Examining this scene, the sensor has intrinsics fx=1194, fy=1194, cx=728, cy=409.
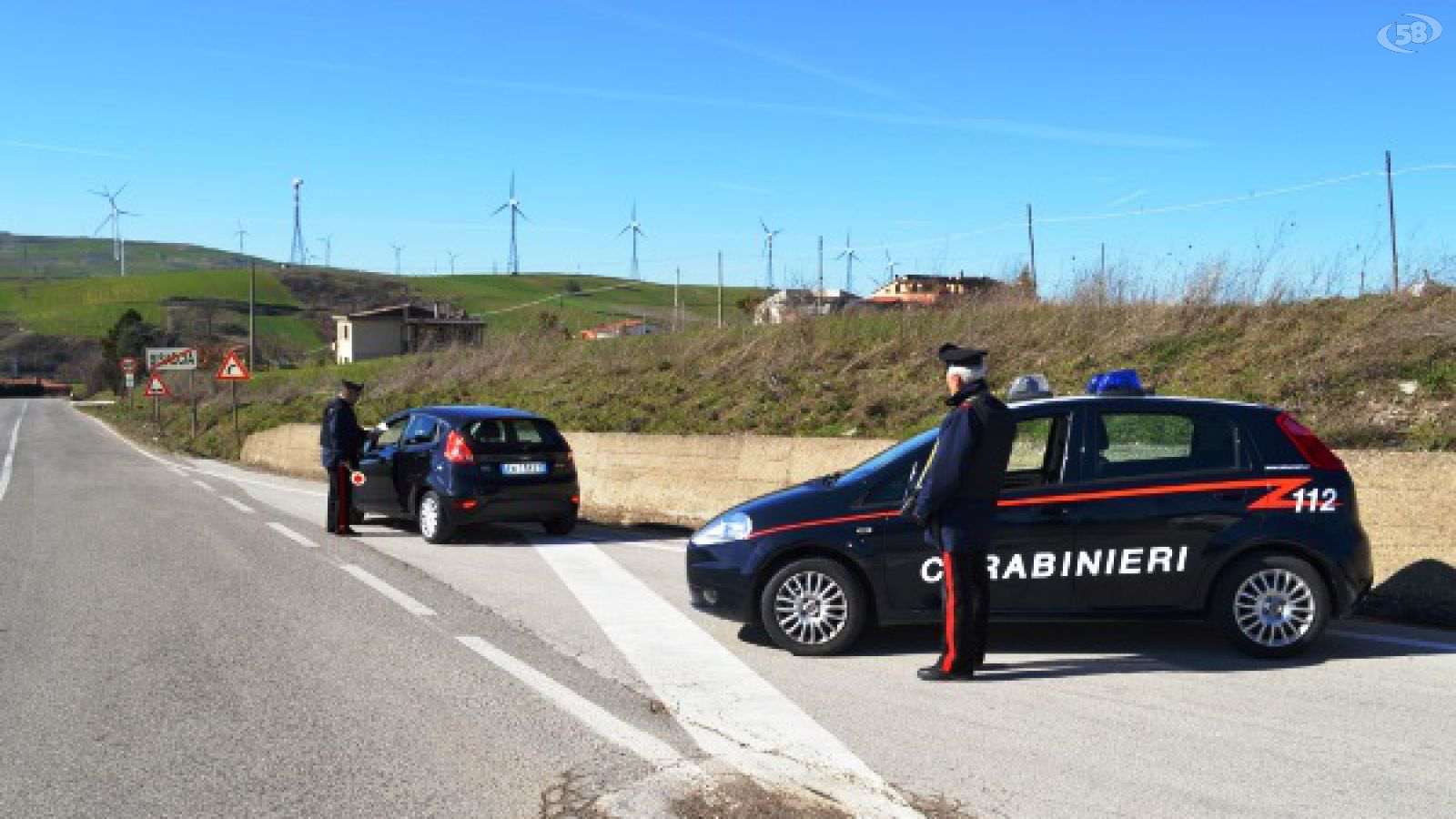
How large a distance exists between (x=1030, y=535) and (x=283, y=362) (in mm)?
91364

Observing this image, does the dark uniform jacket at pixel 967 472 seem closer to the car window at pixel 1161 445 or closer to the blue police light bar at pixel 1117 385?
the car window at pixel 1161 445

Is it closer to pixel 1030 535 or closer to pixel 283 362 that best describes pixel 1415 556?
pixel 1030 535

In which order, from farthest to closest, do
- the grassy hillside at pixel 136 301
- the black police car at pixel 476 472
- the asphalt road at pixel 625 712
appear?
1. the grassy hillside at pixel 136 301
2. the black police car at pixel 476 472
3. the asphalt road at pixel 625 712

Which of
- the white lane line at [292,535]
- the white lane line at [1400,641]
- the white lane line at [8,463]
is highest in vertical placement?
the white lane line at [8,463]

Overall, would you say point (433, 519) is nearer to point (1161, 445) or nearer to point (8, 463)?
point (1161, 445)

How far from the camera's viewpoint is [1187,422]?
7184 millimetres

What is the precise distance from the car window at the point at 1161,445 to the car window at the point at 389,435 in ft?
29.7

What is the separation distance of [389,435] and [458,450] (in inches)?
96.5

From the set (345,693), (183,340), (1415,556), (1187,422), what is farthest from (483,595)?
(183,340)

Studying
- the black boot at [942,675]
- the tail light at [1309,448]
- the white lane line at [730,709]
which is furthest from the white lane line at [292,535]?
the tail light at [1309,448]

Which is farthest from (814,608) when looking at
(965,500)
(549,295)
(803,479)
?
(549,295)

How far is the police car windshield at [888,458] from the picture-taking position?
7277 millimetres

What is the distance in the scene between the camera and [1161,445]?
7082mm

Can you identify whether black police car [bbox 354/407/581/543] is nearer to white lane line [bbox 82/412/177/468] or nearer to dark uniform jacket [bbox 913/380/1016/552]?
dark uniform jacket [bbox 913/380/1016/552]
